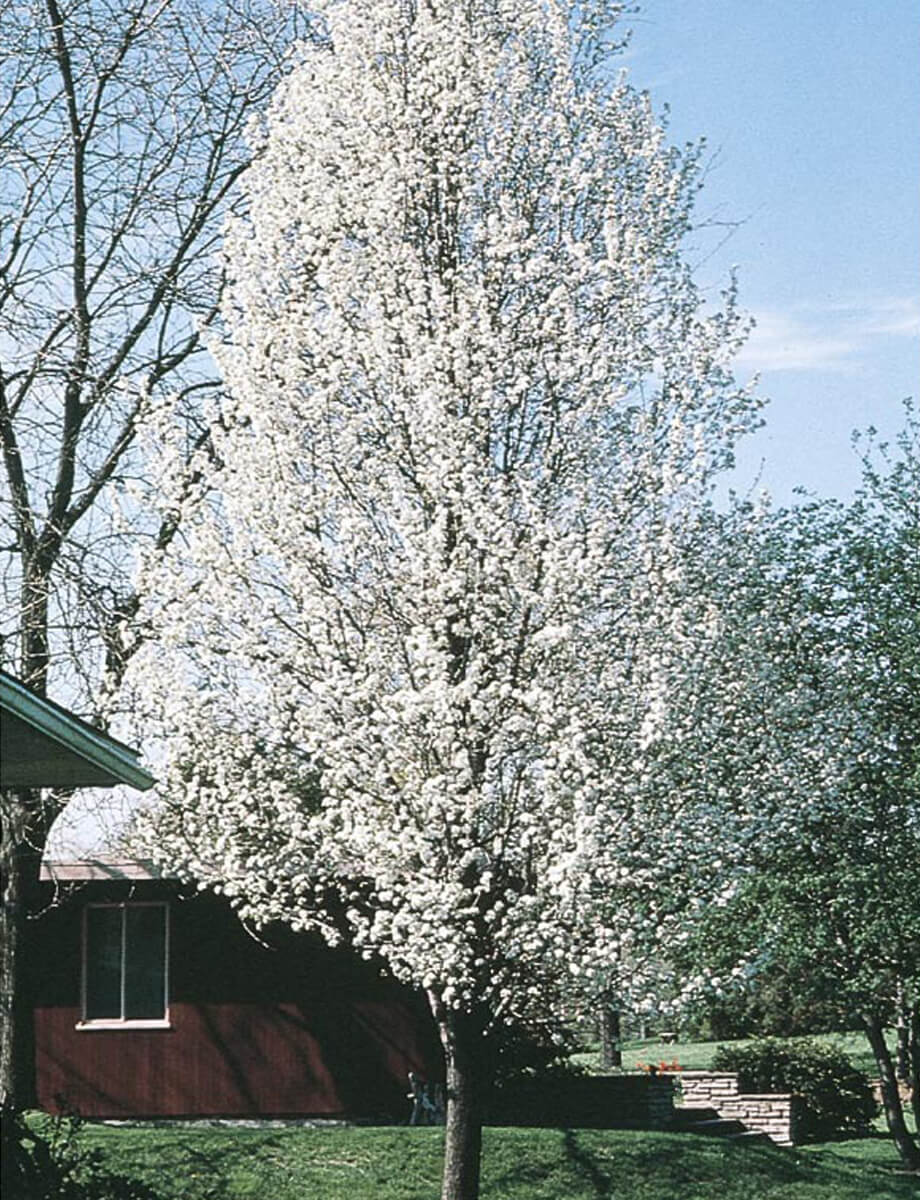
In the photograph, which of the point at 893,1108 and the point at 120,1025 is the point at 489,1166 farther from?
the point at 893,1108

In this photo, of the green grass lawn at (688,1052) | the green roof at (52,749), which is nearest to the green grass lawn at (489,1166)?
the green roof at (52,749)

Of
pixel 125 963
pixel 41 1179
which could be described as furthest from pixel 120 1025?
pixel 41 1179

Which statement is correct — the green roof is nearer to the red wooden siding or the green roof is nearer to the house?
the house

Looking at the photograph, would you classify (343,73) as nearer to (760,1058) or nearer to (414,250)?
(414,250)

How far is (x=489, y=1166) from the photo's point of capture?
14.3 m

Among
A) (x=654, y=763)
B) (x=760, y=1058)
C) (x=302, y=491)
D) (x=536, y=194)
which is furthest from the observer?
(x=760, y=1058)

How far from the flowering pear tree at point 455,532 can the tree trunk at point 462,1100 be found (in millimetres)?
28

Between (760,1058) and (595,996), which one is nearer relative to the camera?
(595,996)

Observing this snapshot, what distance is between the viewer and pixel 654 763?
11.0m

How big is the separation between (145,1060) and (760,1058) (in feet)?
28.7

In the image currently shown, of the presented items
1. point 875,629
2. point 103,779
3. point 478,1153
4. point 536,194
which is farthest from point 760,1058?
point 103,779

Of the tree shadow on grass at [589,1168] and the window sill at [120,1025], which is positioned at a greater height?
the window sill at [120,1025]

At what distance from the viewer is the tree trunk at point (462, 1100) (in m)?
12.0

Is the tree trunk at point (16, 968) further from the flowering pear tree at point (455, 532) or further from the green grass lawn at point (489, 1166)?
the flowering pear tree at point (455, 532)
